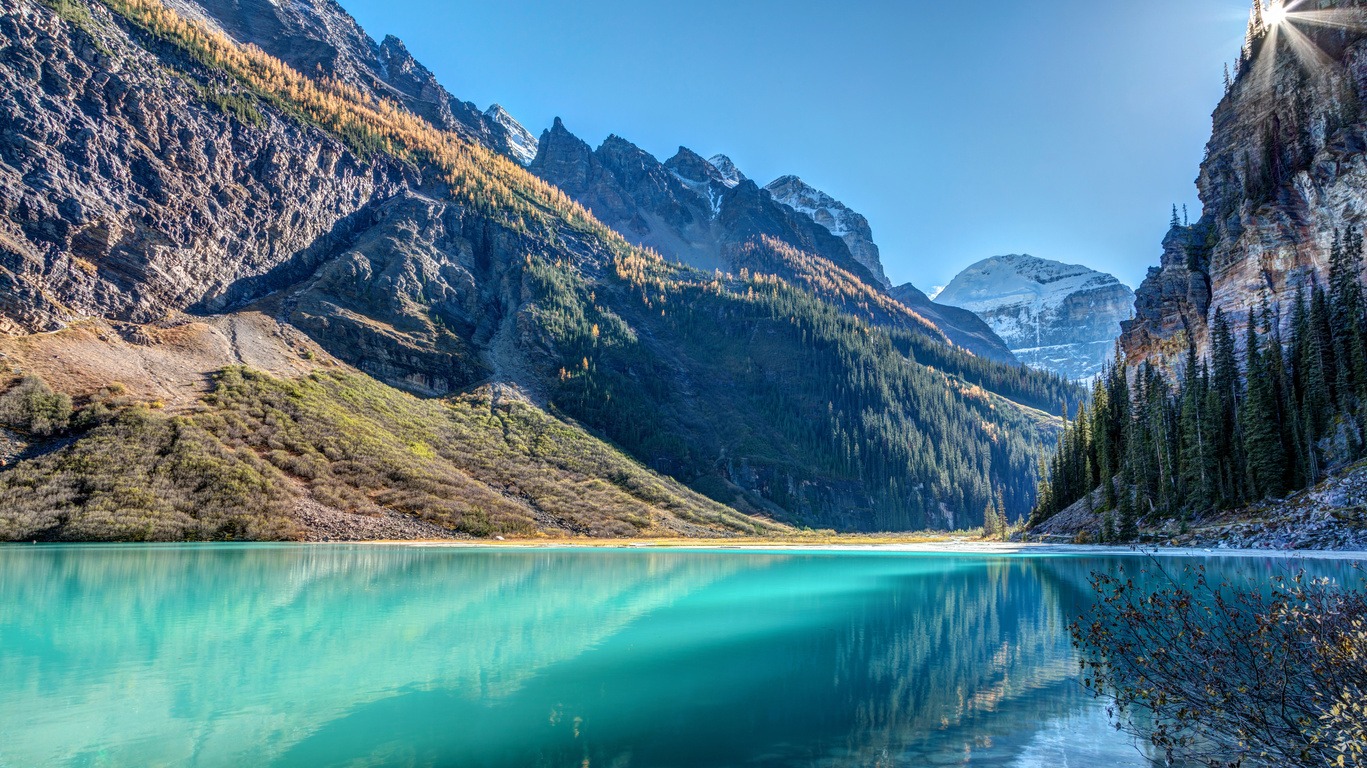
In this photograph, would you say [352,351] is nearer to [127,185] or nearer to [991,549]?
[127,185]

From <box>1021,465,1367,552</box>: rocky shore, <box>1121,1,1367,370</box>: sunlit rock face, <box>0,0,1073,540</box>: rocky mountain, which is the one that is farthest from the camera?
<box>0,0,1073,540</box>: rocky mountain

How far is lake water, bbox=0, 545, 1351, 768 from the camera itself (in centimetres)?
1028

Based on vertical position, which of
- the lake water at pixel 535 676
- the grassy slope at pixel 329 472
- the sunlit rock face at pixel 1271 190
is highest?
the sunlit rock face at pixel 1271 190

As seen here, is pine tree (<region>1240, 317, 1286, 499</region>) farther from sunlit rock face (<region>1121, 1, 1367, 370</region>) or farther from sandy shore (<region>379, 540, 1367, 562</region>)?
sunlit rock face (<region>1121, 1, 1367, 370</region>)

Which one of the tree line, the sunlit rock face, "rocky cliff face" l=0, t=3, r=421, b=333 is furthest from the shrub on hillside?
the sunlit rock face

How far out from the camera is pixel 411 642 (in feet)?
59.6

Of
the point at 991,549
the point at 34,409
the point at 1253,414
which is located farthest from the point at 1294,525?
the point at 34,409

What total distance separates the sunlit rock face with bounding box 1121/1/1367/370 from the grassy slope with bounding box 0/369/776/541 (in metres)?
64.0

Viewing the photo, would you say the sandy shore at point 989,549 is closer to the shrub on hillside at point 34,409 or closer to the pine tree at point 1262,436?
the pine tree at point 1262,436

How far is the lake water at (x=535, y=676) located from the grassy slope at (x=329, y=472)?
121 ft

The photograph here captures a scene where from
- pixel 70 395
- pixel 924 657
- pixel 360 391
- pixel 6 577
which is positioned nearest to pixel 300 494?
pixel 70 395

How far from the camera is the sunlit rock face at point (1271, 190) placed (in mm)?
61094

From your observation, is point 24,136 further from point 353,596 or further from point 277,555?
point 353,596

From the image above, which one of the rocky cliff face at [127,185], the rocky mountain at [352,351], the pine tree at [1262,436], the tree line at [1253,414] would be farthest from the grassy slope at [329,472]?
the pine tree at [1262,436]
